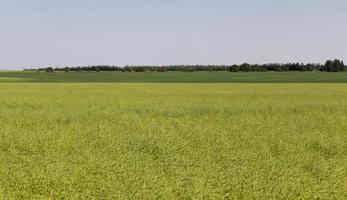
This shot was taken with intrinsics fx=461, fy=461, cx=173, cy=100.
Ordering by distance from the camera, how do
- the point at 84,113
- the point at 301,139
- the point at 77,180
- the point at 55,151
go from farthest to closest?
1. the point at 84,113
2. the point at 301,139
3. the point at 55,151
4. the point at 77,180

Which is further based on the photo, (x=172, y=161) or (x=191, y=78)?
(x=191, y=78)

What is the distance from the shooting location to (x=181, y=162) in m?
10.2

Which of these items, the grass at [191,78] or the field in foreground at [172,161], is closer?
the field in foreground at [172,161]

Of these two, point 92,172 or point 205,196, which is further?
point 92,172

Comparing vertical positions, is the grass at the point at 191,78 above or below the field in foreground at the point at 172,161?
below

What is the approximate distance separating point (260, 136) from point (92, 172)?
7.14 m

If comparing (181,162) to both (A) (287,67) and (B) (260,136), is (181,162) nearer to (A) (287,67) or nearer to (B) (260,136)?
(B) (260,136)

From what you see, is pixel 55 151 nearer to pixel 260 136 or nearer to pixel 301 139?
pixel 260 136

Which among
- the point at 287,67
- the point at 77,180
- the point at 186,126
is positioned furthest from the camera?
the point at 287,67

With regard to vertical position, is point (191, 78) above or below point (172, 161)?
below

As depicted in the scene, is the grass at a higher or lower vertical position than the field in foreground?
lower

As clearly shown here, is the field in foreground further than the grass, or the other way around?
the grass

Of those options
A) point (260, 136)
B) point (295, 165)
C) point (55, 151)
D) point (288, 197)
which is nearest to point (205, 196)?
point (288, 197)

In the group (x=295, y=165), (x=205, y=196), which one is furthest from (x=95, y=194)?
(x=295, y=165)
